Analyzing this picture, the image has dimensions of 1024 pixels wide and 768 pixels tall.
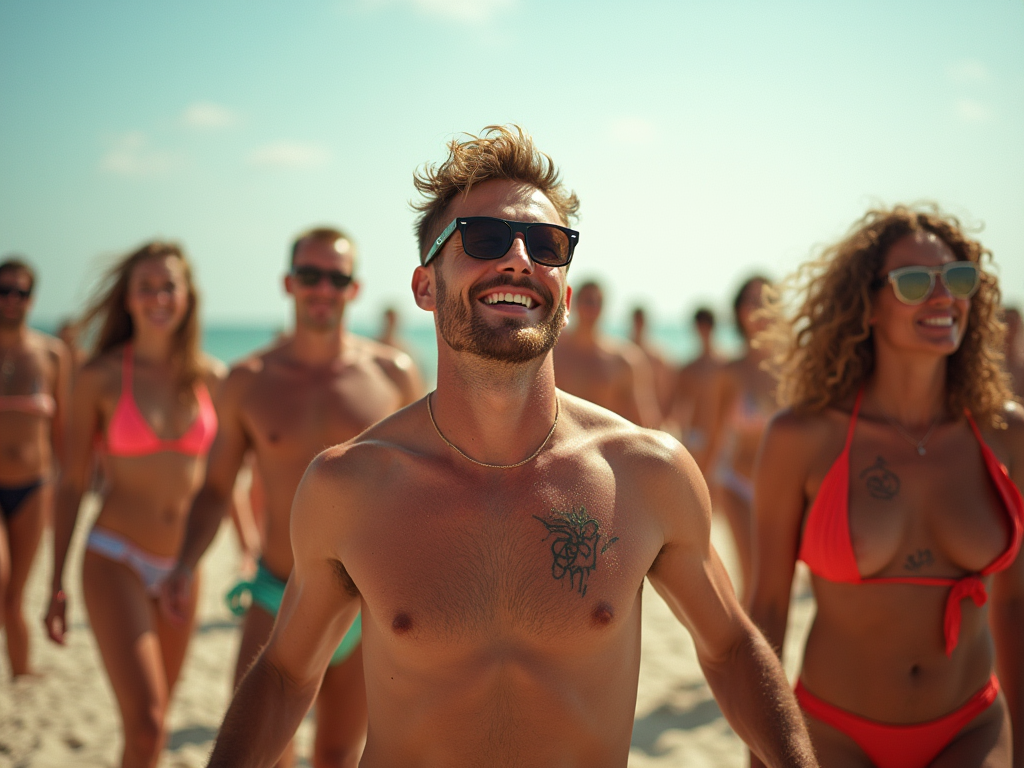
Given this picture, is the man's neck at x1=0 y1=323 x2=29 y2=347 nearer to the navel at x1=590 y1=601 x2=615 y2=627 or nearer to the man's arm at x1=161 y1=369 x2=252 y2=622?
the man's arm at x1=161 y1=369 x2=252 y2=622

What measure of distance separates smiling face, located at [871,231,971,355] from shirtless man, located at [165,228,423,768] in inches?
90.2

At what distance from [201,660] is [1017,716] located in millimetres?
5472

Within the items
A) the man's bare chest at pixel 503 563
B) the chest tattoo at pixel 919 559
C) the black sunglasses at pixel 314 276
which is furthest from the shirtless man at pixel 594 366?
the man's bare chest at pixel 503 563

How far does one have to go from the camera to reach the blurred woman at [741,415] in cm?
650

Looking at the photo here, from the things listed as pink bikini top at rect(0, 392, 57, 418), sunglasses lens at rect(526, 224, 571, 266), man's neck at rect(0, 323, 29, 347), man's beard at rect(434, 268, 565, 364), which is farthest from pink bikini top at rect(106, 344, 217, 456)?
sunglasses lens at rect(526, 224, 571, 266)

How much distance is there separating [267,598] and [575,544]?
2178 millimetres

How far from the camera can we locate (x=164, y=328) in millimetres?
4902

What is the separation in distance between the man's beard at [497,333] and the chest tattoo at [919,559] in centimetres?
146

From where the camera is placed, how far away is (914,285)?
2891mm

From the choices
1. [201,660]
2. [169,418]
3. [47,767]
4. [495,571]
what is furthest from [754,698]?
[201,660]

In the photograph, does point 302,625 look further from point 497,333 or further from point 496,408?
point 497,333

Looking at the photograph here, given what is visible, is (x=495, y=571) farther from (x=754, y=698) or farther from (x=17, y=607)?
(x=17, y=607)

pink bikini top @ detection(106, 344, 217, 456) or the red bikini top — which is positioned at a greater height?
the red bikini top

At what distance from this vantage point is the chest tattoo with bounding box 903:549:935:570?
2.67 metres
